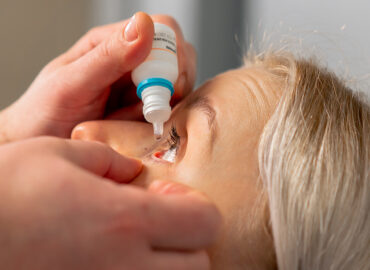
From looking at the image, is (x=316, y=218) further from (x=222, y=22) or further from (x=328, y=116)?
(x=222, y=22)

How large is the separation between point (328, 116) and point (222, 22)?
89cm

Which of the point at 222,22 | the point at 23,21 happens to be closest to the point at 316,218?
the point at 222,22

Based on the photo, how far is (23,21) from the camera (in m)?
1.58

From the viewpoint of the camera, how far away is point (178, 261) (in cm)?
45

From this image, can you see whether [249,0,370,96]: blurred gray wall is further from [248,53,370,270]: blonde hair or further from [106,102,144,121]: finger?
[106,102,144,121]: finger

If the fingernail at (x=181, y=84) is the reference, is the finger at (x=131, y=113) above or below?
below

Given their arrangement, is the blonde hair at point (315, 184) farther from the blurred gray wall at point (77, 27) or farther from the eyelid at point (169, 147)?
the blurred gray wall at point (77, 27)

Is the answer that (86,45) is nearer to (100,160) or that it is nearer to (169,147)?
(169,147)

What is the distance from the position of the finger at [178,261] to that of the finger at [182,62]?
0.47m

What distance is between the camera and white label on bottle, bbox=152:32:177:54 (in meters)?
0.75

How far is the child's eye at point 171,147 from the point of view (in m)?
0.71

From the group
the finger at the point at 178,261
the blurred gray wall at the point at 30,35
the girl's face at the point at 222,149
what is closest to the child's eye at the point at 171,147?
the girl's face at the point at 222,149

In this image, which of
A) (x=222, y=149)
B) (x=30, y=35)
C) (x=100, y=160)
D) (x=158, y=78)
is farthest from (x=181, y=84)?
(x=30, y=35)

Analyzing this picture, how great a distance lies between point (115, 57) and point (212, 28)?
0.81m
